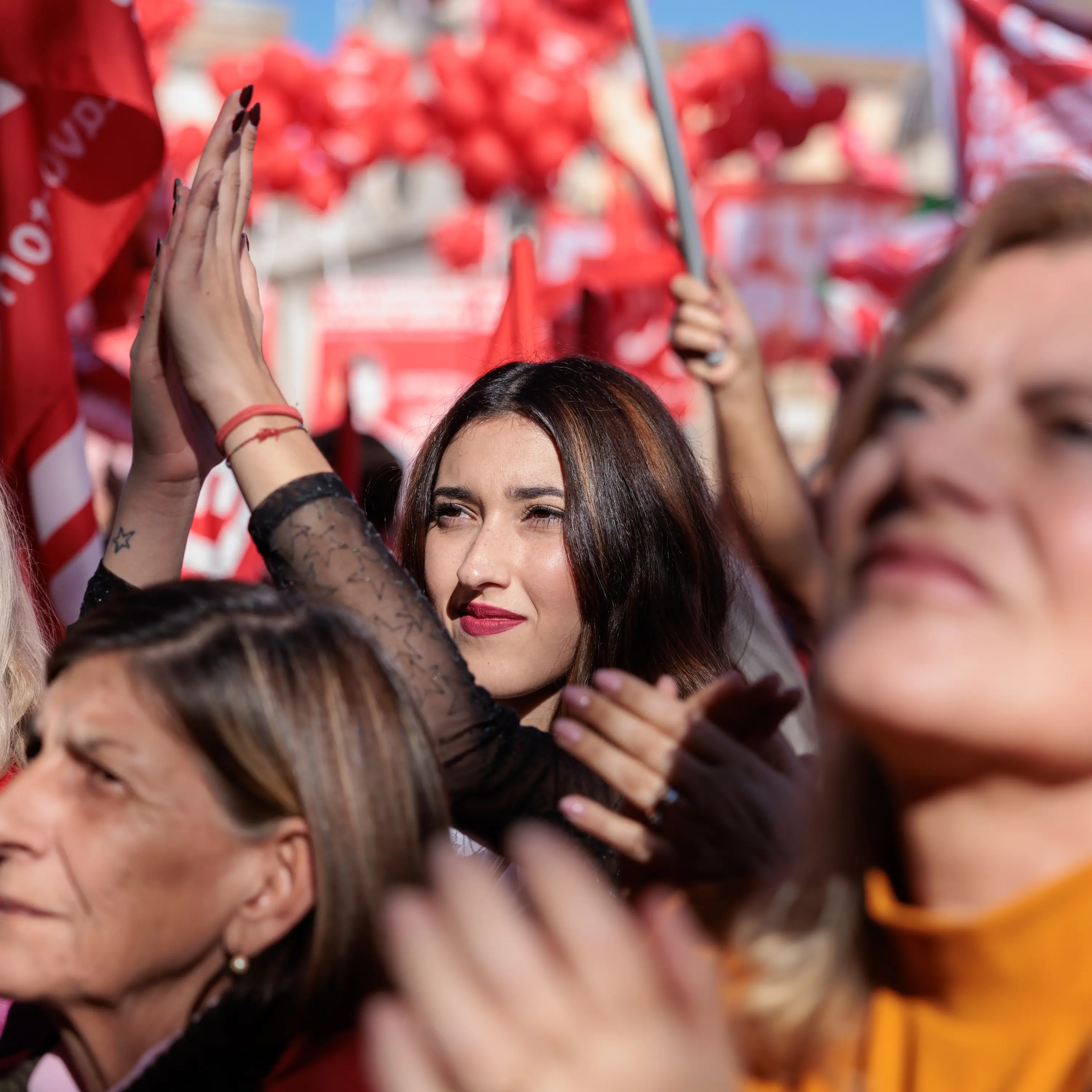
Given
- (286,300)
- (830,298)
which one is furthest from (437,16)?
(830,298)

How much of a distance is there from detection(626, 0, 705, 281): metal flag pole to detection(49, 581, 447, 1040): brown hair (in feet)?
4.83

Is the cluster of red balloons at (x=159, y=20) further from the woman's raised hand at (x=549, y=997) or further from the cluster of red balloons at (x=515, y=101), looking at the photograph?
the woman's raised hand at (x=549, y=997)

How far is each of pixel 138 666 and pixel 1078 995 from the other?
2.99ft

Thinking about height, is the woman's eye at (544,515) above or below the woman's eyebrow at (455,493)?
below

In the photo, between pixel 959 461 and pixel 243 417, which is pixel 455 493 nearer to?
pixel 243 417

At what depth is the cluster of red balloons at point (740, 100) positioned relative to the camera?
848cm

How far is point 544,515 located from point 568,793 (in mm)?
866

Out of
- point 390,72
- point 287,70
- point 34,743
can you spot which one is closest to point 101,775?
point 34,743

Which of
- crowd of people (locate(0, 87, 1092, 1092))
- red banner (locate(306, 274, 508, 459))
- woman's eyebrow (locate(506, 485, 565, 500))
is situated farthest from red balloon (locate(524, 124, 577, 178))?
crowd of people (locate(0, 87, 1092, 1092))

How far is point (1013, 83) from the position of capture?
4715 mm

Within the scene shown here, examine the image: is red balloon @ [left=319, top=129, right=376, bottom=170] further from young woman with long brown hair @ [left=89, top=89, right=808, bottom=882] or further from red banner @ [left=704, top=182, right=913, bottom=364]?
young woman with long brown hair @ [left=89, top=89, right=808, bottom=882]

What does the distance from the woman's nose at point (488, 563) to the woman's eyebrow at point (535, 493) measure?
70mm

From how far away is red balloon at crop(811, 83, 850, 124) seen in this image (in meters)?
8.70

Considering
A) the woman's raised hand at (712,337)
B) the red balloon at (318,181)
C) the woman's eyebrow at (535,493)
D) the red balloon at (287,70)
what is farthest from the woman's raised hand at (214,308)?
the red balloon at (318,181)
